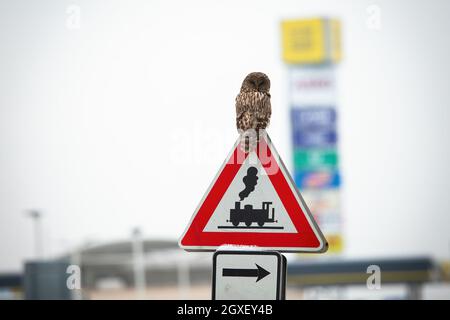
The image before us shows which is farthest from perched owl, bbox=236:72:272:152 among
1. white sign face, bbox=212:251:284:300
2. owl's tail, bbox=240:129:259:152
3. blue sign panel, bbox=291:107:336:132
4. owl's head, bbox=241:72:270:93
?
blue sign panel, bbox=291:107:336:132

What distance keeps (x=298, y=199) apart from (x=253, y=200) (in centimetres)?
17

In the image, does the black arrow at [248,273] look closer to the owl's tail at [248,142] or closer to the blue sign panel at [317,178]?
the owl's tail at [248,142]

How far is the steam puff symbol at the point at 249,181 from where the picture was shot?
3086mm

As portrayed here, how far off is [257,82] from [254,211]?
0.69 meters

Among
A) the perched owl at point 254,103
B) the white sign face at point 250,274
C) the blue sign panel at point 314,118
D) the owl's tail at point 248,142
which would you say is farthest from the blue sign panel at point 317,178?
the white sign face at point 250,274

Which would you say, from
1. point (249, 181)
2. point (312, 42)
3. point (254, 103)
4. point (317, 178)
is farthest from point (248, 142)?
point (317, 178)

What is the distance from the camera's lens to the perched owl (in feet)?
11.4

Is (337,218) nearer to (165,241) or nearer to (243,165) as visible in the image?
(165,241)

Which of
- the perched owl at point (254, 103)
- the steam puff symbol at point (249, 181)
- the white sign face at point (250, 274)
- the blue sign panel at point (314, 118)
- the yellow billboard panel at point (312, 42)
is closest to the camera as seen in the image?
the white sign face at point (250, 274)

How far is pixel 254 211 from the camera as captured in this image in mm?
3053

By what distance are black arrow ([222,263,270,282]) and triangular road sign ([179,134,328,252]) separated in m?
0.11

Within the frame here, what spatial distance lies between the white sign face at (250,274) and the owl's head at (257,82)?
846 millimetres

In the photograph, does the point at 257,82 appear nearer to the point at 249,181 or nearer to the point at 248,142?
the point at 248,142
